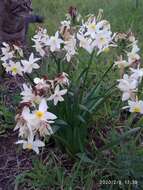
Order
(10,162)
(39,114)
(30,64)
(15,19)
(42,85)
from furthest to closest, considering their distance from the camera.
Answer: (15,19), (10,162), (30,64), (42,85), (39,114)

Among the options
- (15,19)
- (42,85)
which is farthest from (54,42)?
(15,19)

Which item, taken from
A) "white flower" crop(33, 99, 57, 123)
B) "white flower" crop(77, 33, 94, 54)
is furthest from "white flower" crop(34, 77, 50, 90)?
"white flower" crop(77, 33, 94, 54)

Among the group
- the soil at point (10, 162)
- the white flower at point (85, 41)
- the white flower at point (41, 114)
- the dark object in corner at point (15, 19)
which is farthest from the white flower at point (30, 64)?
the dark object in corner at point (15, 19)

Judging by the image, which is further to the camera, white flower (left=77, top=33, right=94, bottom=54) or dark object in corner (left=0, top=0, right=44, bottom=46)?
dark object in corner (left=0, top=0, right=44, bottom=46)

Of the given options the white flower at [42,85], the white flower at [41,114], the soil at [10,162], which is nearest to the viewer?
the white flower at [41,114]

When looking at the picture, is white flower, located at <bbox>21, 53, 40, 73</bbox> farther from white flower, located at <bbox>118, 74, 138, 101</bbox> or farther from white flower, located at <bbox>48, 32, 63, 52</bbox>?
white flower, located at <bbox>118, 74, 138, 101</bbox>

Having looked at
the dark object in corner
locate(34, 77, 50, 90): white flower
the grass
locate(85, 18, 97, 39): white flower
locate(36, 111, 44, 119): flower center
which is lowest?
the grass

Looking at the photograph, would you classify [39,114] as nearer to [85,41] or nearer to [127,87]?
[127,87]

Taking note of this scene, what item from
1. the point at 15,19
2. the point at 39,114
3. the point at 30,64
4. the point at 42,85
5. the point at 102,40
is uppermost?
the point at 15,19

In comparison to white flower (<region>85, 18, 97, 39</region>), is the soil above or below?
below

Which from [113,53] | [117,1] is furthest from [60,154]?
[117,1]

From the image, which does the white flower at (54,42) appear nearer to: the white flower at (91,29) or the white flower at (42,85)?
the white flower at (91,29)

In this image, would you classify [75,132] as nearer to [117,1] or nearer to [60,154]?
[60,154]
